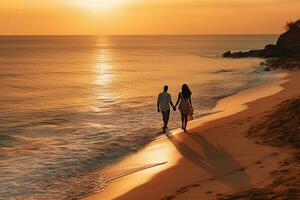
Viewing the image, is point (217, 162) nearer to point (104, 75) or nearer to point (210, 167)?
point (210, 167)

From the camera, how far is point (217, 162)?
37.3ft

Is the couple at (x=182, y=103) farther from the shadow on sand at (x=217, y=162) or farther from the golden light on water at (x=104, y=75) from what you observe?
the golden light on water at (x=104, y=75)

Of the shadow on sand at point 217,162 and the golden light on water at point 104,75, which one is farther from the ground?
the golden light on water at point 104,75

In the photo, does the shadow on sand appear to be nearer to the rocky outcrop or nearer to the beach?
the beach

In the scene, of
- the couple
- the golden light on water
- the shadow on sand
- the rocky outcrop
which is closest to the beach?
the shadow on sand

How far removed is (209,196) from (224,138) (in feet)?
18.5

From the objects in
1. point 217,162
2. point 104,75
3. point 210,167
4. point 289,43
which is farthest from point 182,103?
point 289,43

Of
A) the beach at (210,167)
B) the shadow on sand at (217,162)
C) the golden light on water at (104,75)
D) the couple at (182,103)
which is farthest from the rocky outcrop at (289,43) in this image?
the shadow on sand at (217,162)

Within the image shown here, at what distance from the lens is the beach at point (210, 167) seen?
8.73 metres

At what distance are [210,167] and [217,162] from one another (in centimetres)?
44

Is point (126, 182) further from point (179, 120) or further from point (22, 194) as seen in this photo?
point (179, 120)

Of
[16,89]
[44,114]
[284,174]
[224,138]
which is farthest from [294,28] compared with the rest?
[284,174]

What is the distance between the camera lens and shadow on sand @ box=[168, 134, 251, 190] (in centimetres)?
938

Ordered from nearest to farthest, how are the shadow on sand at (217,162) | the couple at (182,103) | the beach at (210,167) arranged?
1. the beach at (210,167)
2. the shadow on sand at (217,162)
3. the couple at (182,103)
